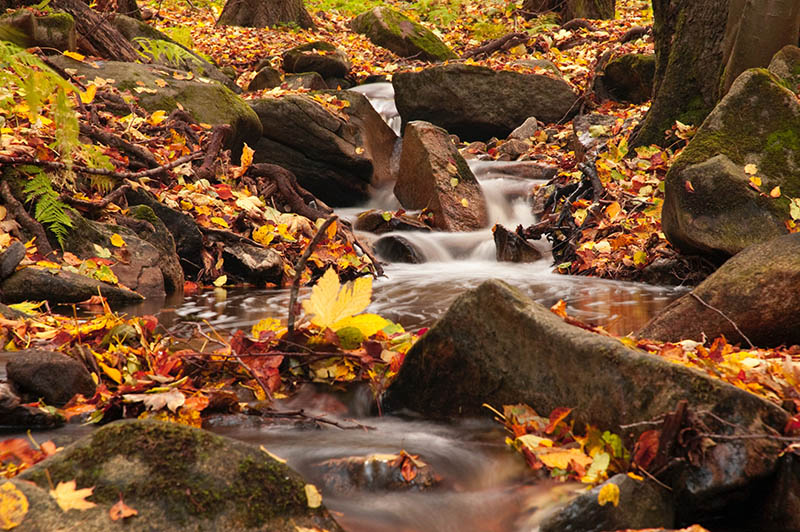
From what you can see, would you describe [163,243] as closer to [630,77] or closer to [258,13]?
[630,77]

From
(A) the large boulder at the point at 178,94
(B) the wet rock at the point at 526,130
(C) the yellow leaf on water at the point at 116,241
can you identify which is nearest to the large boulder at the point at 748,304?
(C) the yellow leaf on water at the point at 116,241

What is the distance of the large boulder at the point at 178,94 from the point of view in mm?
7543

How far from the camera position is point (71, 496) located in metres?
1.47

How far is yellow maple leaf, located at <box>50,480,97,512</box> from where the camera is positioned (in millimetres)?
1443

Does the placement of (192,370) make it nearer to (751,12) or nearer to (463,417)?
(463,417)

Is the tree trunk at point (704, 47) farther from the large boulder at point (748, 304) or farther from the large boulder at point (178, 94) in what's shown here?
the large boulder at point (178, 94)

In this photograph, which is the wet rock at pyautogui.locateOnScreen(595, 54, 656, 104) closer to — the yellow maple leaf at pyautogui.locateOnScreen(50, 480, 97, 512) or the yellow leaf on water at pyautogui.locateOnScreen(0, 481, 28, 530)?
the yellow maple leaf at pyautogui.locateOnScreen(50, 480, 97, 512)

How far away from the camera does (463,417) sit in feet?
7.97

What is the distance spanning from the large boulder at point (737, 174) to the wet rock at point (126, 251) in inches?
166

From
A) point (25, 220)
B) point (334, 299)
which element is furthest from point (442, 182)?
point (334, 299)

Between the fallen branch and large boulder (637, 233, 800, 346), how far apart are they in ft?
13.5

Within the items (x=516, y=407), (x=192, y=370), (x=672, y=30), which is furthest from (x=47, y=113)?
(x=672, y=30)

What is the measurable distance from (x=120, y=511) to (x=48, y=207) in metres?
4.02

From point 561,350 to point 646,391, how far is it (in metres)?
0.35
